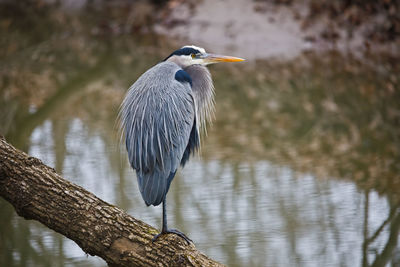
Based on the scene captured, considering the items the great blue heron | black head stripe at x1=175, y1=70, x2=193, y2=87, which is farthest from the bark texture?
black head stripe at x1=175, y1=70, x2=193, y2=87

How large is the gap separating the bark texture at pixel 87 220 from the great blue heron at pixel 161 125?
12cm

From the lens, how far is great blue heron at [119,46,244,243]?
300 centimetres

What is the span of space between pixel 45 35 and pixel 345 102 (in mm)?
7679

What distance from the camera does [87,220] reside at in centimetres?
288

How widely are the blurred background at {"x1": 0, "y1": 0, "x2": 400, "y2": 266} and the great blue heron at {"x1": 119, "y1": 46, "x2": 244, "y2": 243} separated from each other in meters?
1.49

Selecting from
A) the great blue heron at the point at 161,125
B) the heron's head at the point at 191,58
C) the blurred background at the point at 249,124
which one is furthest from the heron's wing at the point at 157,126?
the blurred background at the point at 249,124

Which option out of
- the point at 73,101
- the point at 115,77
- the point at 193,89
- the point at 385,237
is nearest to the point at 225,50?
the point at 115,77

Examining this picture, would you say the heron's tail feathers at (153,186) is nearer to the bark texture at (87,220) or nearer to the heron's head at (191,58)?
the bark texture at (87,220)

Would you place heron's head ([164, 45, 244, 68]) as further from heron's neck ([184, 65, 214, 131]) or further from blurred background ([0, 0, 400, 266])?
blurred background ([0, 0, 400, 266])

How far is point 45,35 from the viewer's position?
13.0 m

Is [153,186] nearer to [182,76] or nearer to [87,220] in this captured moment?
[87,220]

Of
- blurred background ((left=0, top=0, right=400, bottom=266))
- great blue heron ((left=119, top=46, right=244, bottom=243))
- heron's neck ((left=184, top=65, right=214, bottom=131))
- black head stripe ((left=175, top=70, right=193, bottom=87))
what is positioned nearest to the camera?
great blue heron ((left=119, top=46, right=244, bottom=243))

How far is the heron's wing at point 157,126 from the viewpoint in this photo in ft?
9.89

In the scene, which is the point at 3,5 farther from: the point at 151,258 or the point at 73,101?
the point at 151,258
